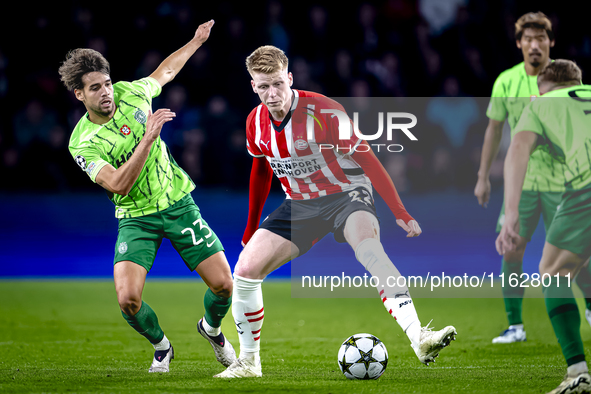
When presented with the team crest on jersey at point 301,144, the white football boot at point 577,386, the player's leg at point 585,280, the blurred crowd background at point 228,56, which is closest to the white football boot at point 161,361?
the team crest on jersey at point 301,144

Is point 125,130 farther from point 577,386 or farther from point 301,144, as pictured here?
point 577,386

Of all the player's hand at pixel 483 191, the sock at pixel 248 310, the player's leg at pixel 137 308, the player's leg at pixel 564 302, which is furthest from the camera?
the player's hand at pixel 483 191

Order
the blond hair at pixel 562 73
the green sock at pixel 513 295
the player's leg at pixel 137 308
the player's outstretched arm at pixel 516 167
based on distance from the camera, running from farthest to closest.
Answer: the green sock at pixel 513 295 → the player's leg at pixel 137 308 → the blond hair at pixel 562 73 → the player's outstretched arm at pixel 516 167

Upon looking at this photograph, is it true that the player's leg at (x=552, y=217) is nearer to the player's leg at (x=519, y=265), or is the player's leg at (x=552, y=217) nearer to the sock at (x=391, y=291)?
the player's leg at (x=519, y=265)

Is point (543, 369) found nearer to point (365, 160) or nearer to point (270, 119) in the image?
point (365, 160)

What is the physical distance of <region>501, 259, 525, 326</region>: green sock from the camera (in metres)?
6.16

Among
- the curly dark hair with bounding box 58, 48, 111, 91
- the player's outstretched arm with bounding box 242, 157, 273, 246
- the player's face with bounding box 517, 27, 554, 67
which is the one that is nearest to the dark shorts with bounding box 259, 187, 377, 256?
the player's outstretched arm with bounding box 242, 157, 273, 246

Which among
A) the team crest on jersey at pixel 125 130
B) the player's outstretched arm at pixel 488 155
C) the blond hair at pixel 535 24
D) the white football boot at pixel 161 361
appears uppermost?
the blond hair at pixel 535 24

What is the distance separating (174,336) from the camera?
21.7 feet

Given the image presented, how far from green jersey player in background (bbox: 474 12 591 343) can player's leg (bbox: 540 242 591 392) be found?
2033mm

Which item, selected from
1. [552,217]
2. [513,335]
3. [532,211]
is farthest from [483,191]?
[513,335]

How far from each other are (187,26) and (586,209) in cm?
1022

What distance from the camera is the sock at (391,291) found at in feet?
13.1

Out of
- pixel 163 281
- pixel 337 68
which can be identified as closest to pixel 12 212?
pixel 163 281
